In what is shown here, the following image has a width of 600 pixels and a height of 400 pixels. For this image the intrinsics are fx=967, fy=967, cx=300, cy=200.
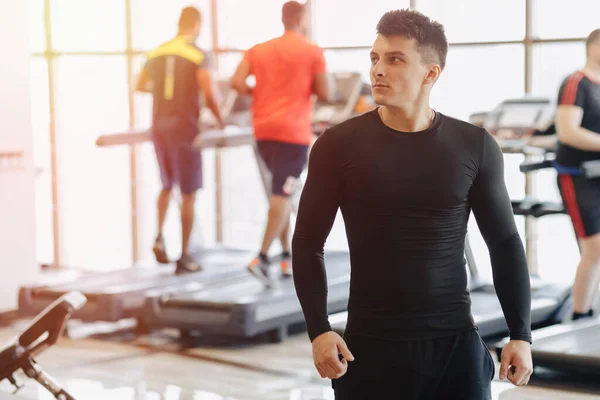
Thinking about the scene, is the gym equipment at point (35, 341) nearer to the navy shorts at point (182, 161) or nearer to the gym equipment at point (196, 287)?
the gym equipment at point (196, 287)

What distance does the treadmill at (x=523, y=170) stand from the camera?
4391mm

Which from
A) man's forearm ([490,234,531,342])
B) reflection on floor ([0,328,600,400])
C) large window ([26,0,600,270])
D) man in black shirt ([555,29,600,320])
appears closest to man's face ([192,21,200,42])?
large window ([26,0,600,270])

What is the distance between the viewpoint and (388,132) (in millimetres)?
1821

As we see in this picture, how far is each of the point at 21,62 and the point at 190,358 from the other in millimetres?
2055

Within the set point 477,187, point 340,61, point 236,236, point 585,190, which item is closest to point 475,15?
point 340,61

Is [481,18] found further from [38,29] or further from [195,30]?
[38,29]

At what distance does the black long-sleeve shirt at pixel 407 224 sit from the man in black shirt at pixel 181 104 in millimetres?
3526

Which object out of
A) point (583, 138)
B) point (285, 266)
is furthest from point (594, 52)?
point (285, 266)

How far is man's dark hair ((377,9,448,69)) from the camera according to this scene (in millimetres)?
1795

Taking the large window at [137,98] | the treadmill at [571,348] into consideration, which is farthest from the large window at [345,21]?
the treadmill at [571,348]

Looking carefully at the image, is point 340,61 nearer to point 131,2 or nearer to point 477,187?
point 131,2

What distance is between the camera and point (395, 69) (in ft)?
5.90

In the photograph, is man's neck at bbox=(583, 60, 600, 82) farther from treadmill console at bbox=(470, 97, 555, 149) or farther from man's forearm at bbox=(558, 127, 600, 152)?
treadmill console at bbox=(470, 97, 555, 149)

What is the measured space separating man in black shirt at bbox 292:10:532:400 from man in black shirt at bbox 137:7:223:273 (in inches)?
139
